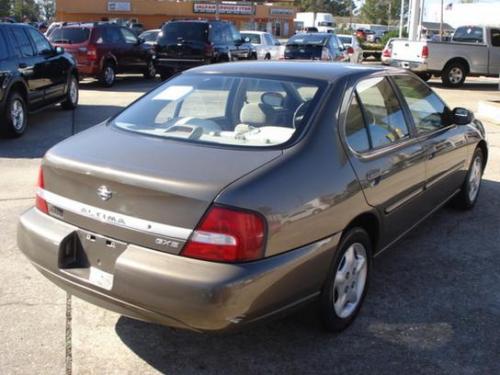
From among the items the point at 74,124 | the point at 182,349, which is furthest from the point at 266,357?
the point at 74,124

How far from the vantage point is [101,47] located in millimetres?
15664

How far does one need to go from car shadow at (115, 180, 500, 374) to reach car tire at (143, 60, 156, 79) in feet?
49.6

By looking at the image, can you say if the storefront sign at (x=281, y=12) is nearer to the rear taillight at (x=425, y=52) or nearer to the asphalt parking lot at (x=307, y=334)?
the rear taillight at (x=425, y=52)

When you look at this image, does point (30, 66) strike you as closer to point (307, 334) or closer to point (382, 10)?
point (307, 334)

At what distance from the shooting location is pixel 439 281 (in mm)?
4238

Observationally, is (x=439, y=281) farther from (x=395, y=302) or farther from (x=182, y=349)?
(x=182, y=349)

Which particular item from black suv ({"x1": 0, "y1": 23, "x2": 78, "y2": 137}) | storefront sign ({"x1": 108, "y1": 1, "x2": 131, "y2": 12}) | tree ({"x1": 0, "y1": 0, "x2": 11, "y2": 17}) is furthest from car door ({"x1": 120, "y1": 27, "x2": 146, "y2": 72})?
tree ({"x1": 0, "y1": 0, "x2": 11, "y2": 17})

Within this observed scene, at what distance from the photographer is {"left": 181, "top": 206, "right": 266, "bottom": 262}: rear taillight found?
2691 mm

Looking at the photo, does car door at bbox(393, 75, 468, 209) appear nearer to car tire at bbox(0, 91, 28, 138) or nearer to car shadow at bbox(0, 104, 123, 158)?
car shadow at bbox(0, 104, 123, 158)

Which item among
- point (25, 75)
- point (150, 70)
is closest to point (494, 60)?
point (150, 70)

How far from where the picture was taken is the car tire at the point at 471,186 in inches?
221

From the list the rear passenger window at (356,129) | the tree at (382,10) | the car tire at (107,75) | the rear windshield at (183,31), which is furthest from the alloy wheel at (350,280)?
the tree at (382,10)

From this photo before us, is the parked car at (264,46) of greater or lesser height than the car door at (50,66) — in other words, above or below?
above

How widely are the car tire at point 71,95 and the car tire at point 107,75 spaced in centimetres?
408
